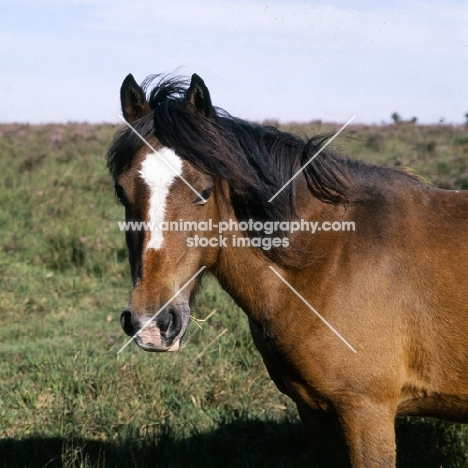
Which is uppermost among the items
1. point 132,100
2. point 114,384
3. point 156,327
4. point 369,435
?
point 132,100

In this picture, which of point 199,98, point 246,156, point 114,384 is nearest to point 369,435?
point 246,156

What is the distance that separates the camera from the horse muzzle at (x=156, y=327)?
2.56 metres

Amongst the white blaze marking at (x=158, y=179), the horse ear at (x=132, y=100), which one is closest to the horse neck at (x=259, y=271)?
the white blaze marking at (x=158, y=179)

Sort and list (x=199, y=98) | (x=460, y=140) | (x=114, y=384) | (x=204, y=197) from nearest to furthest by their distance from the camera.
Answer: (x=204, y=197), (x=199, y=98), (x=114, y=384), (x=460, y=140)

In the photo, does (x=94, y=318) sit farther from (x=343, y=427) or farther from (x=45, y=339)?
(x=343, y=427)

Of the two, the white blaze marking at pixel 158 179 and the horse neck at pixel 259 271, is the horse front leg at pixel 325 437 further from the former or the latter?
the white blaze marking at pixel 158 179

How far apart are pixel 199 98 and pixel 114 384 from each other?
2530 millimetres

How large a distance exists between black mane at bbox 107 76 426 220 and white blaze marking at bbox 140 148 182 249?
7cm

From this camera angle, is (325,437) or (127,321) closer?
(127,321)

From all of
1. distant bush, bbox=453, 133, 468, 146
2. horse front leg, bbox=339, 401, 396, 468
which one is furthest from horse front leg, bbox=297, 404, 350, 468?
distant bush, bbox=453, 133, 468, 146

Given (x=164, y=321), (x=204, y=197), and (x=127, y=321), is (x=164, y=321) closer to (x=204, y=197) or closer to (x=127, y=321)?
(x=127, y=321)

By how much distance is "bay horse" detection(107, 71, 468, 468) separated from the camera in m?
2.79

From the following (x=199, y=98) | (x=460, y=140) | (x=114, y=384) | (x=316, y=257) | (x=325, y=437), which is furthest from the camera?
(x=460, y=140)

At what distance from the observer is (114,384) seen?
4645 mm
